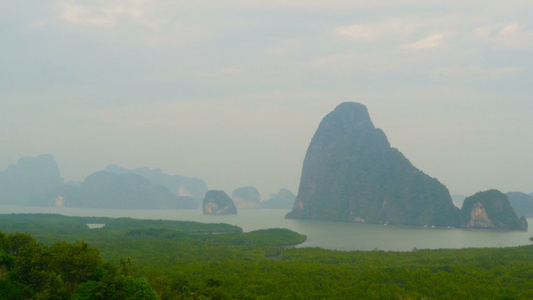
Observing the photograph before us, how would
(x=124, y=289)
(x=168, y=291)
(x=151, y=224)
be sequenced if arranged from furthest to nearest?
1. (x=151, y=224)
2. (x=168, y=291)
3. (x=124, y=289)

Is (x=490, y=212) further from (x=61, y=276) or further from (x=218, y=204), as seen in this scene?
(x=61, y=276)

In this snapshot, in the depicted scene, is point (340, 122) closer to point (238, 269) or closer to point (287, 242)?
point (287, 242)

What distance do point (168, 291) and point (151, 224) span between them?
225ft

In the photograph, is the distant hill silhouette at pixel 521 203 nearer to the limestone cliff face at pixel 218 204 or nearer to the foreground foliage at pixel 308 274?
the limestone cliff face at pixel 218 204

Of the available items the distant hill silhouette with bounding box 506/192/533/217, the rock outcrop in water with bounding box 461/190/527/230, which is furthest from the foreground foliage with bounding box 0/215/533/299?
the distant hill silhouette with bounding box 506/192/533/217

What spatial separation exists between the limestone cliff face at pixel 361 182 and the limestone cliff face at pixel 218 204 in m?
30.5

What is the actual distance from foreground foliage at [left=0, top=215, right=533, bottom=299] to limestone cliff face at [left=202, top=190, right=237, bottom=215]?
117m

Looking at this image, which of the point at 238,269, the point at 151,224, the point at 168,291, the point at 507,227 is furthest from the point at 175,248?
the point at 507,227

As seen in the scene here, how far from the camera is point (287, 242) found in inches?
2810

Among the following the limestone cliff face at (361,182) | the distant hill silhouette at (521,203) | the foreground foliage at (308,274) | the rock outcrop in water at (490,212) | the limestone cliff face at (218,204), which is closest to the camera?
the foreground foliage at (308,274)

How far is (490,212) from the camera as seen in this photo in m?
110

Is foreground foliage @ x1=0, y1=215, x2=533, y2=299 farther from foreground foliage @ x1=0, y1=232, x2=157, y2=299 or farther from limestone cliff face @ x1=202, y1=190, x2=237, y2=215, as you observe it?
limestone cliff face @ x1=202, y1=190, x2=237, y2=215

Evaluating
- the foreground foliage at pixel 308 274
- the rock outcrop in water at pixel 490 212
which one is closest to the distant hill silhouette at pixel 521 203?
the rock outcrop in water at pixel 490 212

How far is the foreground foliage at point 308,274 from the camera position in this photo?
29281 millimetres
